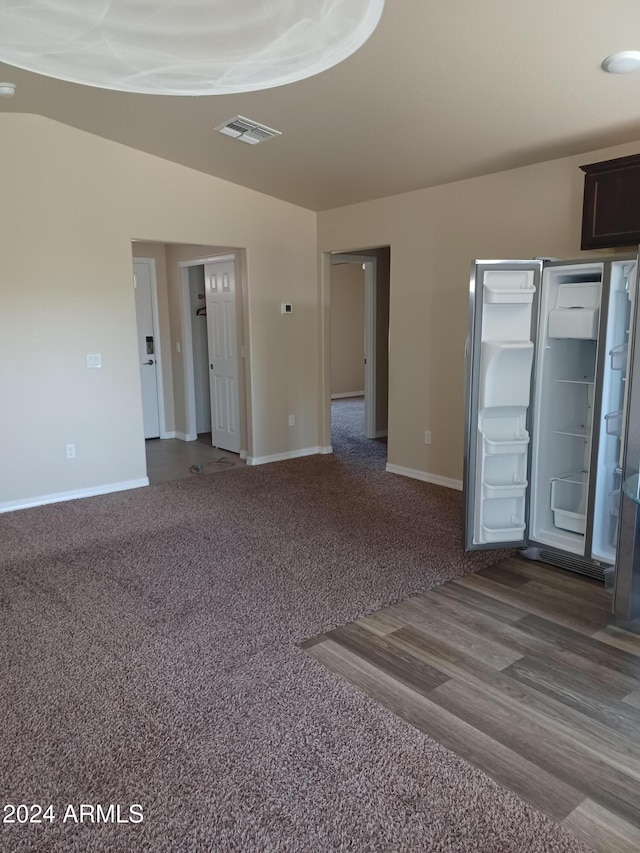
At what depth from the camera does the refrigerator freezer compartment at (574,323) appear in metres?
3.41

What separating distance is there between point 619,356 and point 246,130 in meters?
2.95

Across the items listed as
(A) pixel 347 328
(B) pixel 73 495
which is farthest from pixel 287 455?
(A) pixel 347 328

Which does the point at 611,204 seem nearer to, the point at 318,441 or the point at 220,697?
the point at 220,697

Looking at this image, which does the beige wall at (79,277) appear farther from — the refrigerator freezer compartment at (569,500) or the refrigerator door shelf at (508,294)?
the refrigerator freezer compartment at (569,500)

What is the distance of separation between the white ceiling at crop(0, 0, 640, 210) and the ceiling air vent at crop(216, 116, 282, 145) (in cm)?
8

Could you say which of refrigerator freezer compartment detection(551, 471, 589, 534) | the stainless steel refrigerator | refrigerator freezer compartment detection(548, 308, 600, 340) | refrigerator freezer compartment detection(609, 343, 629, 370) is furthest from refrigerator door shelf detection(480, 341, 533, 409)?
refrigerator freezer compartment detection(551, 471, 589, 534)

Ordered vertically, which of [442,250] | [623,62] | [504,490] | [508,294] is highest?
[623,62]

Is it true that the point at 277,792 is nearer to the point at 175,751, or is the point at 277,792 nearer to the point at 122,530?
the point at 175,751

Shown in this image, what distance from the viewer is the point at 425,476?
565cm

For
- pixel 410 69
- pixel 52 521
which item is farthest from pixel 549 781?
pixel 52 521

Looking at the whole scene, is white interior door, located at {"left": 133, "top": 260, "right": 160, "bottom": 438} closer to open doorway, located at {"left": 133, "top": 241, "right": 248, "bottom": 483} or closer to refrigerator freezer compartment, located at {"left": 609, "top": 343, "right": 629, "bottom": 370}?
open doorway, located at {"left": 133, "top": 241, "right": 248, "bottom": 483}

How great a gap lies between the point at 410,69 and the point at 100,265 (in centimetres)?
303

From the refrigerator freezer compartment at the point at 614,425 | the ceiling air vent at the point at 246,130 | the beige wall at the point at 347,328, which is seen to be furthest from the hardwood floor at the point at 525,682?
the beige wall at the point at 347,328

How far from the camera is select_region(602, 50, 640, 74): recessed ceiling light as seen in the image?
112 inches
